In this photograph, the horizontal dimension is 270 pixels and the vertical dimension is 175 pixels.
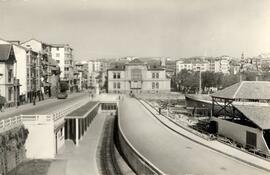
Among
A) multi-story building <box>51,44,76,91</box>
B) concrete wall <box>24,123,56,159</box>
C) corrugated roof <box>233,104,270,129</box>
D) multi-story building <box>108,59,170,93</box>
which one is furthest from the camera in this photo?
multi-story building <box>51,44,76,91</box>

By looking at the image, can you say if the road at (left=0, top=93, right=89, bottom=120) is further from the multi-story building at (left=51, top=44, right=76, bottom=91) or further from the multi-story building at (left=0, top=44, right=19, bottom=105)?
the multi-story building at (left=51, top=44, right=76, bottom=91)

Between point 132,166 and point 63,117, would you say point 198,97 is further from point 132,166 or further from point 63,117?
point 132,166

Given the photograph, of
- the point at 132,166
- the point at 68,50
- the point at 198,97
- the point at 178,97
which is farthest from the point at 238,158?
the point at 68,50

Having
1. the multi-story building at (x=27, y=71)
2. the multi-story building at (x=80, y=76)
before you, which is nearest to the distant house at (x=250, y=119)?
the multi-story building at (x=27, y=71)

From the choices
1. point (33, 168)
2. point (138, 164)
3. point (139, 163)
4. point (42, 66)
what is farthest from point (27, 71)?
point (139, 163)

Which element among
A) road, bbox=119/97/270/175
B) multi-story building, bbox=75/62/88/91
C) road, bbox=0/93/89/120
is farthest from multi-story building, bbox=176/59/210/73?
road, bbox=119/97/270/175
